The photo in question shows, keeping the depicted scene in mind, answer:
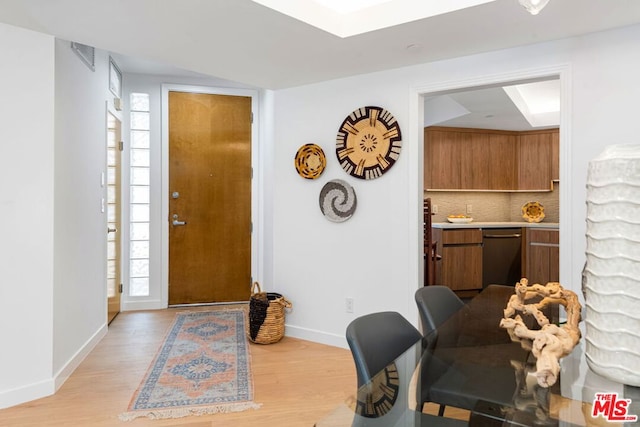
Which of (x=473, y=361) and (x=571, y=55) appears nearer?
(x=473, y=361)

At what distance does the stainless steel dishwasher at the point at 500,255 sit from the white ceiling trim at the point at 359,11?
12.1 ft

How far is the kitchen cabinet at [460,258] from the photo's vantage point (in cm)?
524

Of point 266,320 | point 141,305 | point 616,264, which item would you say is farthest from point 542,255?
point 141,305

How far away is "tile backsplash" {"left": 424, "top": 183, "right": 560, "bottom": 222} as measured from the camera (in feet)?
19.2

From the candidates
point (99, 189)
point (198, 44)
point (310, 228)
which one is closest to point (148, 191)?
point (99, 189)

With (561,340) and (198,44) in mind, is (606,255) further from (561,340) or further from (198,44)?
(198,44)

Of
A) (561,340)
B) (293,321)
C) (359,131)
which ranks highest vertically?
(359,131)

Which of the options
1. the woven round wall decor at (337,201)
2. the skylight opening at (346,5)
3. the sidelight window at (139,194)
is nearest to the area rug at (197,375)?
the sidelight window at (139,194)

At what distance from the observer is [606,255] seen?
1094mm

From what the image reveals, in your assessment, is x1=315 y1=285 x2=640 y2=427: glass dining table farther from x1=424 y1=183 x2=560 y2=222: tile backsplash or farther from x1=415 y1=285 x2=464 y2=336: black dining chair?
x1=424 y1=183 x2=560 y2=222: tile backsplash

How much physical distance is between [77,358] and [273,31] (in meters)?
2.67

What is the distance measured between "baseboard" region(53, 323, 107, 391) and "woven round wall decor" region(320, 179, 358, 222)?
7.05ft

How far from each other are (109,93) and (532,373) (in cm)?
406

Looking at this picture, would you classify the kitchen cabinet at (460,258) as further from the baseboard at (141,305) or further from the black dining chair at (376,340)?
the black dining chair at (376,340)
